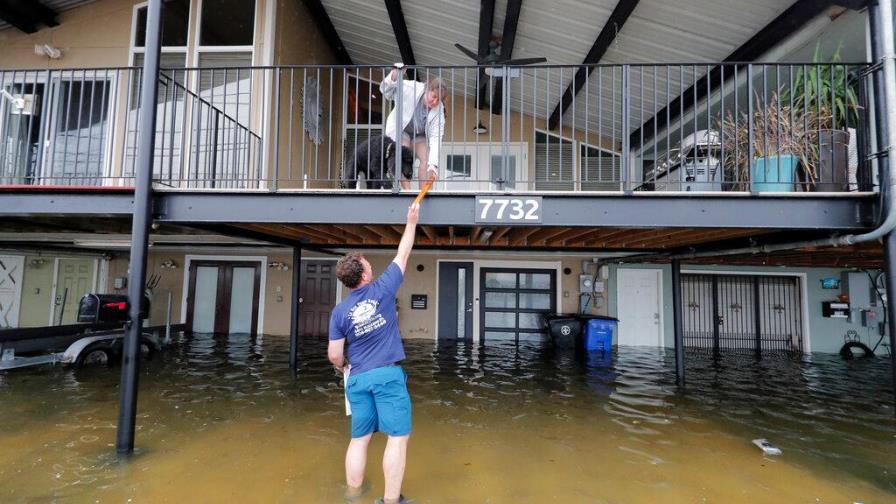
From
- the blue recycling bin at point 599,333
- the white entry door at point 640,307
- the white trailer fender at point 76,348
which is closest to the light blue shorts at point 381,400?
the white trailer fender at point 76,348

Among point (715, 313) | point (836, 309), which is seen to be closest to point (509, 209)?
point (715, 313)

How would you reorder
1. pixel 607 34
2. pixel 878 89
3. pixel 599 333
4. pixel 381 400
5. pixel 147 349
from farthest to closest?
pixel 599 333, pixel 147 349, pixel 607 34, pixel 878 89, pixel 381 400

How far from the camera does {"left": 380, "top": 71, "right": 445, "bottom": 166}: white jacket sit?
154 inches

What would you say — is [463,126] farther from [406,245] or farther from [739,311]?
[739,311]

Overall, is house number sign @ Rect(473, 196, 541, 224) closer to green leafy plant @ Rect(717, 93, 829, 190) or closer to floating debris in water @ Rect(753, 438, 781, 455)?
green leafy plant @ Rect(717, 93, 829, 190)

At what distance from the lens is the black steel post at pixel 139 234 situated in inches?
122

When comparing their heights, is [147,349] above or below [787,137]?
below

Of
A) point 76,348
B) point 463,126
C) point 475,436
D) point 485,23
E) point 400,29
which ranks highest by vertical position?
point 400,29

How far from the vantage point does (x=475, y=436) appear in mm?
3682

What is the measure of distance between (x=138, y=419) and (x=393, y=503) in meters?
2.86

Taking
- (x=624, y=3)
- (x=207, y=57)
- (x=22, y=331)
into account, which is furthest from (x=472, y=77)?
(x=22, y=331)

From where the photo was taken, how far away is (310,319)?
952 cm

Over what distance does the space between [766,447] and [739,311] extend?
6.89 meters

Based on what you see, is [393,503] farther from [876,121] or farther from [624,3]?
[624,3]
